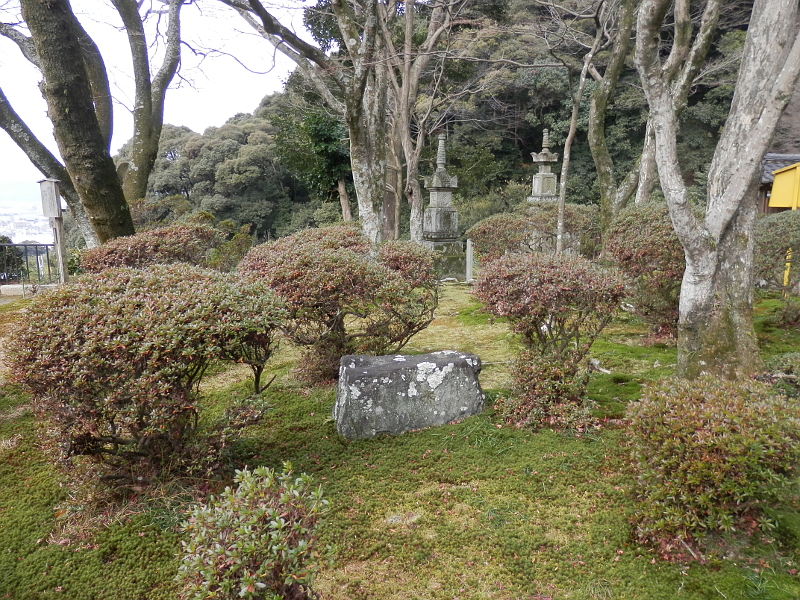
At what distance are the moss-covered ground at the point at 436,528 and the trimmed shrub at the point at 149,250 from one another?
2.38 m

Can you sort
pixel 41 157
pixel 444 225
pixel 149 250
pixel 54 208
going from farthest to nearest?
pixel 444 225
pixel 41 157
pixel 54 208
pixel 149 250

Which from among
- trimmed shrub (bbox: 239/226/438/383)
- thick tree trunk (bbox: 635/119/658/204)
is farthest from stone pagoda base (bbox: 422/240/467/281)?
trimmed shrub (bbox: 239/226/438/383)

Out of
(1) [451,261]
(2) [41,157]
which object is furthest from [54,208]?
(1) [451,261]

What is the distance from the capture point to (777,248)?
6266 millimetres

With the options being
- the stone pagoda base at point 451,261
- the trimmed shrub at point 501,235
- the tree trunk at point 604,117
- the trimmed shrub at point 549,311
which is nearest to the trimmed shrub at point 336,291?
the trimmed shrub at point 549,311

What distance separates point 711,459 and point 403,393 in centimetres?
222

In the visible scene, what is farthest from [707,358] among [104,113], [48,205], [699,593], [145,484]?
[104,113]

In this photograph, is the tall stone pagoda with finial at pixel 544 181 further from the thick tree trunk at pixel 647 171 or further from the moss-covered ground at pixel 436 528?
the moss-covered ground at pixel 436 528

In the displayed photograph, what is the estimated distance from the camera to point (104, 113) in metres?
7.75

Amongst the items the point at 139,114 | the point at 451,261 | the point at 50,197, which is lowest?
the point at 451,261

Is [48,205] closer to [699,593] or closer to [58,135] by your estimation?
[58,135]

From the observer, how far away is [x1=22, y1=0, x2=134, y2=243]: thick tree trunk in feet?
18.3

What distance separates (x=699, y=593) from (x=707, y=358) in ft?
7.81

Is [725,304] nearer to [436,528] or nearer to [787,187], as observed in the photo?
[436,528]
